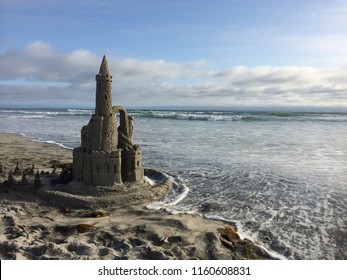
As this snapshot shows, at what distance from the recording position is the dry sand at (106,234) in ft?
30.1

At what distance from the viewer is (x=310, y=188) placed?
655 inches

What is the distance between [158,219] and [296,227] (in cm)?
465

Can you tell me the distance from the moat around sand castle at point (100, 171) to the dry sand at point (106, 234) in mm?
395

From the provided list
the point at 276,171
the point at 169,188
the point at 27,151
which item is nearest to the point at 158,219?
the point at 169,188

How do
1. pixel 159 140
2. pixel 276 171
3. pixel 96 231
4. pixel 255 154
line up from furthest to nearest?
pixel 159 140 < pixel 255 154 < pixel 276 171 < pixel 96 231

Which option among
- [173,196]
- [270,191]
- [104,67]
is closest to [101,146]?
[104,67]

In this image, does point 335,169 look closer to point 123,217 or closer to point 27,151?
point 123,217

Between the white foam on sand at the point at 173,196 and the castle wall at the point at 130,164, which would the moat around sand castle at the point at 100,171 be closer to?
the castle wall at the point at 130,164

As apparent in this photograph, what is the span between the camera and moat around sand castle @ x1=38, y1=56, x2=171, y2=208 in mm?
13633

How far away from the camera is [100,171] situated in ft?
45.8

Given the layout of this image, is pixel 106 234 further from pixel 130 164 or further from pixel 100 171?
pixel 130 164

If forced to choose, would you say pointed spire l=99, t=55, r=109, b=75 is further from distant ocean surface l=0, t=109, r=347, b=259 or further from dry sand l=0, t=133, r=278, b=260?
distant ocean surface l=0, t=109, r=347, b=259

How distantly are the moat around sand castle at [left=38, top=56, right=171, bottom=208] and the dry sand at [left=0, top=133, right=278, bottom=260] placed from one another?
395 millimetres

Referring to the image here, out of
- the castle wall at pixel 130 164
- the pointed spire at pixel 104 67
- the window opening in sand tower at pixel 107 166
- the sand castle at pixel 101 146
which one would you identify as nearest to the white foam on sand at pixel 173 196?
the castle wall at pixel 130 164
